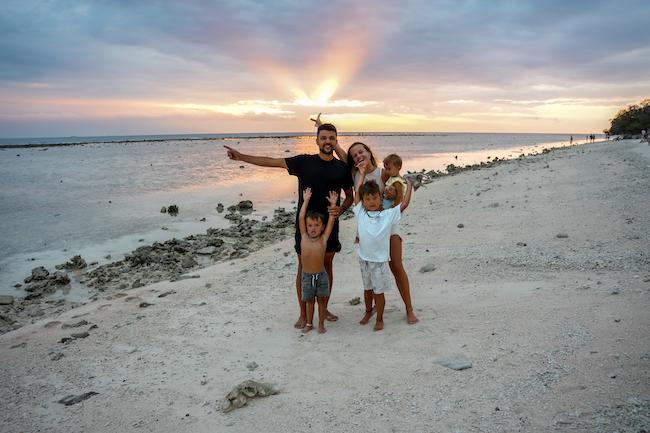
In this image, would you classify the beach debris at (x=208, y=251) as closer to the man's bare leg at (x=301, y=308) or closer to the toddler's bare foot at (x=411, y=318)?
the man's bare leg at (x=301, y=308)

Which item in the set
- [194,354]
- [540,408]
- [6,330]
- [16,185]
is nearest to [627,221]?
[540,408]

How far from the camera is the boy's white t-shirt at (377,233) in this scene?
494 centimetres

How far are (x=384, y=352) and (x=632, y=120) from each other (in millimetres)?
83014

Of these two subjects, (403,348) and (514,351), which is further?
(403,348)

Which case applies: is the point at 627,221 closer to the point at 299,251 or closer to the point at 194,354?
the point at 299,251

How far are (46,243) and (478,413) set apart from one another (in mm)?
14177

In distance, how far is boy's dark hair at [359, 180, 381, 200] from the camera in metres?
4.96

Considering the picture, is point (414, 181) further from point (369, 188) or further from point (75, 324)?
point (75, 324)

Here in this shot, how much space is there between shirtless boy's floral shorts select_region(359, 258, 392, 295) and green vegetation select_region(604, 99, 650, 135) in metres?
72.4

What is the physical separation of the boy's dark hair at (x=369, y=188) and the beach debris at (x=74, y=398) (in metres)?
3.55

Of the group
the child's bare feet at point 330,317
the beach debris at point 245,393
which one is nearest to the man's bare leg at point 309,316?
the child's bare feet at point 330,317

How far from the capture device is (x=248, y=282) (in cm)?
794

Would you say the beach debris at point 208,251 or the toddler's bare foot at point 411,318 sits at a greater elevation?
the toddler's bare foot at point 411,318

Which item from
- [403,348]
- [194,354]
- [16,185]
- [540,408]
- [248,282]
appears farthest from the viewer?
[16,185]
